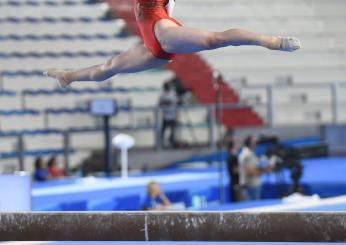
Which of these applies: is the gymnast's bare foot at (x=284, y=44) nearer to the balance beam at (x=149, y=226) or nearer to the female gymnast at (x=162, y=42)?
the female gymnast at (x=162, y=42)

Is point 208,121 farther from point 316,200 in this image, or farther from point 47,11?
point 316,200

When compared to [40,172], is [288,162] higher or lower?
higher

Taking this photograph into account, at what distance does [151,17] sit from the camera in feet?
15.8

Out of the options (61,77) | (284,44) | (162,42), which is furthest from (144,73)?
(284,44)

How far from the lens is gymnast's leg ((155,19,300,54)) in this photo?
435 centimetres

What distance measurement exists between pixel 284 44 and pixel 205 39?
428 mm

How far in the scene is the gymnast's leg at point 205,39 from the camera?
4.35 metres

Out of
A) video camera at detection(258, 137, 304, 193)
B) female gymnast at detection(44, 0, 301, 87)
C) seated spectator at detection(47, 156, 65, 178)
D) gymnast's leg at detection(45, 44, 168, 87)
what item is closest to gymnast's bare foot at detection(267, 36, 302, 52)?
female gymnast at detection(44, 0, 301, 87)

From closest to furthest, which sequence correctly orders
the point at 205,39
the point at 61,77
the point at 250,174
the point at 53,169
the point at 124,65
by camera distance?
the point at 205,39 → the point at 124,65 → the point at 61,77 → the point at 250,174 → the point at 53,169

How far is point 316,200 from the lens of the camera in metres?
8.81

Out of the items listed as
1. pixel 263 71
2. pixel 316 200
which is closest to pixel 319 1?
pixel 263 71

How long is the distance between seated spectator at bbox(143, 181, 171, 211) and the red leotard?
Result: 5087mm

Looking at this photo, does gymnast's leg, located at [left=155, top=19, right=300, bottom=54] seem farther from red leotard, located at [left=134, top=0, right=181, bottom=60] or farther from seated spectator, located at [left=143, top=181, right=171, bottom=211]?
seated spectator, located at [left=143, top=181, right=171, bottom=211]

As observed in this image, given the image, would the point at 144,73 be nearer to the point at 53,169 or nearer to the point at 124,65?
the point at 53,169
